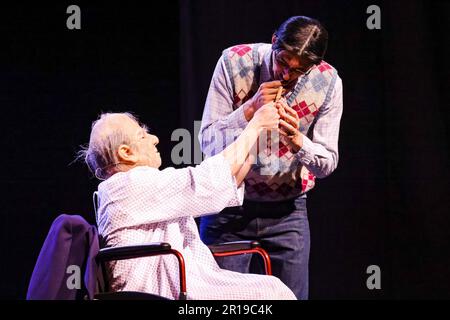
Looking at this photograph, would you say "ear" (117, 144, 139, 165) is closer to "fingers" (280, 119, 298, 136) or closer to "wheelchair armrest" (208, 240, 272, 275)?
"wheelchair armrest" (208, 240, 272, 275)

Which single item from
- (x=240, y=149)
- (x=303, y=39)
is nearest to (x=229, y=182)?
(x=240, y=149)

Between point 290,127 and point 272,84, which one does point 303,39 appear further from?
point 290,127

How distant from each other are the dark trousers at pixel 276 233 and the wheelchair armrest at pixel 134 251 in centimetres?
82

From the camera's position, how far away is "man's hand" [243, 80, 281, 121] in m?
2.59

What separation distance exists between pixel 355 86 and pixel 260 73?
1091mm

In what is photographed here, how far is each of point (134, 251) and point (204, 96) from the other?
5.66ft

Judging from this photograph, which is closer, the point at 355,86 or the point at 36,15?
the point at 36,15

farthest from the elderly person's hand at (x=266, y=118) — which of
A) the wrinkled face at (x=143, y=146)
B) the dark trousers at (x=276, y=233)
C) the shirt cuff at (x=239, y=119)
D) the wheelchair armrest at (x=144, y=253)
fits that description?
the wheelchair armrest at (x=144, y=253)

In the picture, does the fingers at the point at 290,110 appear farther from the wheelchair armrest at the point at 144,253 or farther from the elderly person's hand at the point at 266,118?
the wheelchair armrest at the point at 144,253

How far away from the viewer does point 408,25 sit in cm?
364

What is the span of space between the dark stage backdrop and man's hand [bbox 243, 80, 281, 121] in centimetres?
100

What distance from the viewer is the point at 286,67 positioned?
2.65 metres
